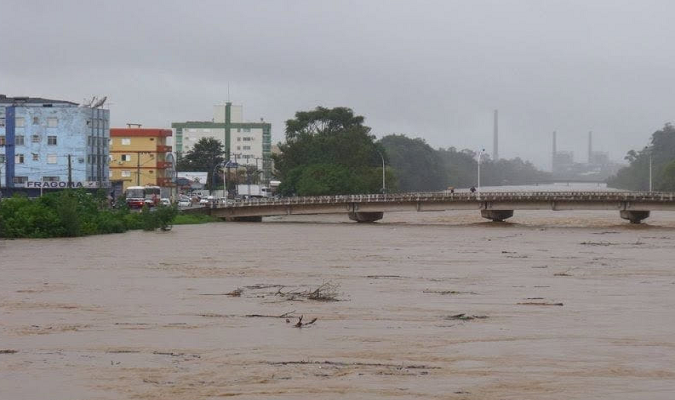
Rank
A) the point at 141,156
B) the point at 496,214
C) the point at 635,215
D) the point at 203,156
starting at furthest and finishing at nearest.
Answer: the point at 203,156, the point at 141,156, the point at 496,214, the point at 635,215

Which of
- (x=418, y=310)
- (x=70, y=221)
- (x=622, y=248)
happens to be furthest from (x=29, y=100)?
(x=418, y=310)

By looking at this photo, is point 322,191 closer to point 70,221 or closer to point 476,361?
point 70,221

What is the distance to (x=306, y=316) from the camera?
2870 cm

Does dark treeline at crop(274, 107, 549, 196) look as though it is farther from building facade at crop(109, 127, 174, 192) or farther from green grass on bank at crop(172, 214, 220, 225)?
green grass on bank at crop(172, 214, 220, 225)

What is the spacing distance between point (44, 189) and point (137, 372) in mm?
92483

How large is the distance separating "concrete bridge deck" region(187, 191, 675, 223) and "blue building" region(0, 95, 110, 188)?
19609mm

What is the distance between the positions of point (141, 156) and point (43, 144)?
30704mm

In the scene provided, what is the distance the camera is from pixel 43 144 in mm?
111688

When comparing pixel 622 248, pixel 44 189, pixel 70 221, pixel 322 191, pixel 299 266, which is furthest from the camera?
pixel 322 191

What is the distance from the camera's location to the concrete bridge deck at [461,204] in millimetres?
92188

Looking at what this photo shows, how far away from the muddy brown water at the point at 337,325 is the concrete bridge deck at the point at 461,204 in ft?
123

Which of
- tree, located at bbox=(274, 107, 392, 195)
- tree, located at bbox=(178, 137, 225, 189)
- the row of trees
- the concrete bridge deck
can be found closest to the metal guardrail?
the concrete bridge deck

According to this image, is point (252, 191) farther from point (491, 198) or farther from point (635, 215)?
point (635, 215)

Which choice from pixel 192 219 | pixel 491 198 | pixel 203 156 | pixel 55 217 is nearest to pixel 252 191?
pixel 203 156
